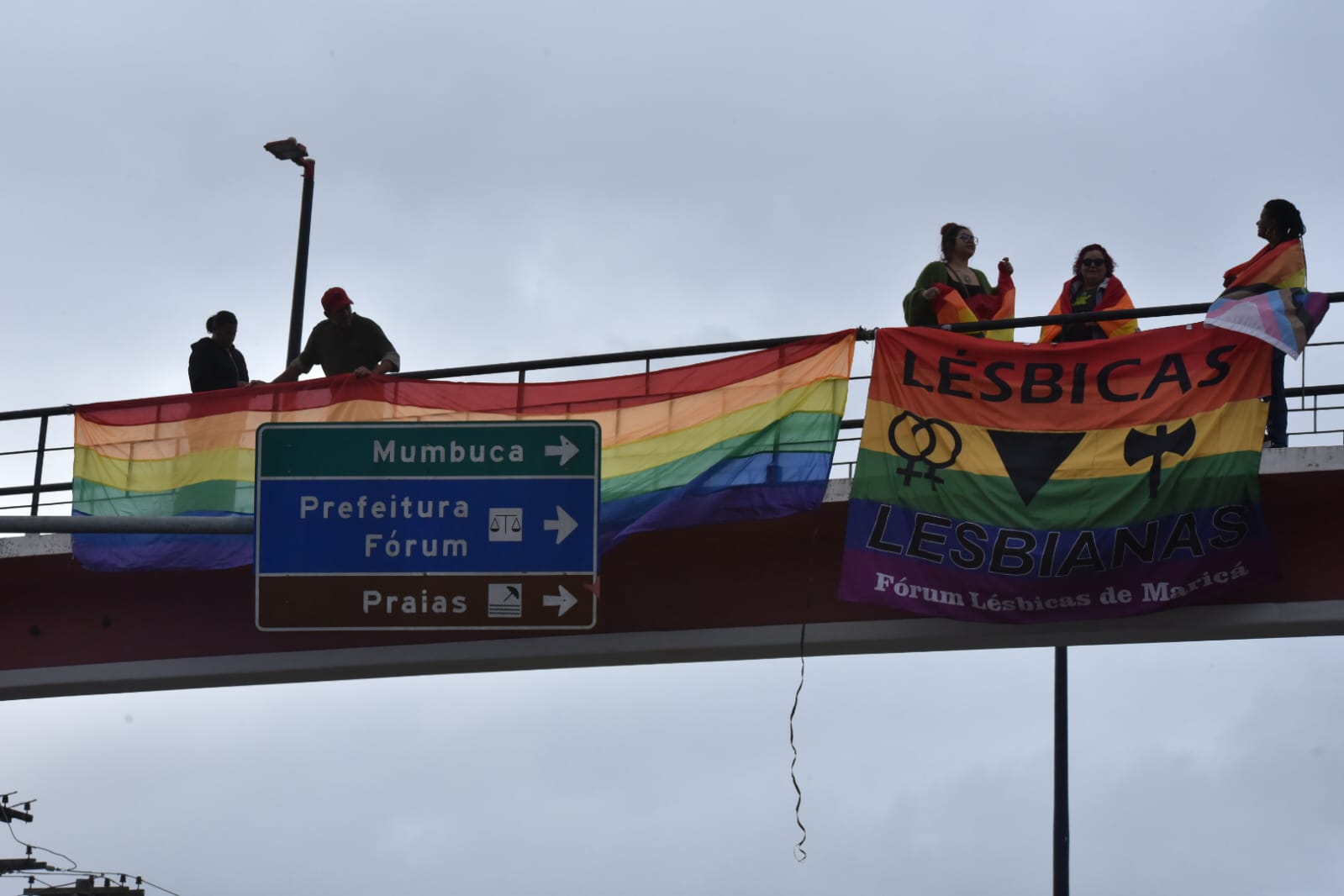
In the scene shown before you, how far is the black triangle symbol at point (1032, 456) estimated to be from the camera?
1148cm

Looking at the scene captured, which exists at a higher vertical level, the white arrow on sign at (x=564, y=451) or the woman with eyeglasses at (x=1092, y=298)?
the woman with eyeglasses at (x=1092, y=298)

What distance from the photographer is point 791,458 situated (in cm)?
1184

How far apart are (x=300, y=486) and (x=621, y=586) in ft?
11.8

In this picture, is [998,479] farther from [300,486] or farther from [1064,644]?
[300,486]

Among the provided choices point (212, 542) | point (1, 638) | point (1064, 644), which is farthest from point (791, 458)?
point (1, 638)

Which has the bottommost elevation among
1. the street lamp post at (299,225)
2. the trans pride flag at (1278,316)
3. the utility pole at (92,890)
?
the utility pole at (92,890)

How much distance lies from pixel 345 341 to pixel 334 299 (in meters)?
0.32

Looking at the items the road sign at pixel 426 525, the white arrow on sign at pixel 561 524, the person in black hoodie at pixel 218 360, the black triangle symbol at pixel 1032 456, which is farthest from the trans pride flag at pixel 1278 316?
the person in black hoodie at pixel 218 360

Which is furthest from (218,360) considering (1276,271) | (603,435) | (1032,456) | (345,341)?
(1276,271)

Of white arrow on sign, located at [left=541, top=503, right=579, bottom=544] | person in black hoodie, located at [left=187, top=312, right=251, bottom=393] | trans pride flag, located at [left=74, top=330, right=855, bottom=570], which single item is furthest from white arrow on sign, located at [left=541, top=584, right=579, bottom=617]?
person in black hoodie, located at [left=187, top=312, right=251, bottom=393]

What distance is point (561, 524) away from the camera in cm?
934

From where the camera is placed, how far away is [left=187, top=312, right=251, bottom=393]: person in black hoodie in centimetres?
1422

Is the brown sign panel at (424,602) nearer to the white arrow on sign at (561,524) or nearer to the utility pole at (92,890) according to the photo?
the white arrow on sign at (561,524)

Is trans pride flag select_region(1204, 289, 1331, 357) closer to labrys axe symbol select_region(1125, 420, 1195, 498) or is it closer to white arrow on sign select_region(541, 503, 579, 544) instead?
labrys axe symbol select_region(1125, 420, 1195, 498)
